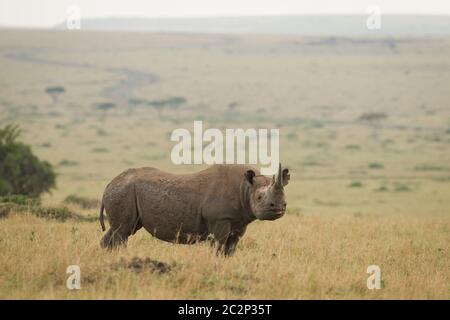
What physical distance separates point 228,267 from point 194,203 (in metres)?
1.58

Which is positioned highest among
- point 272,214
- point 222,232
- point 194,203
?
point 194,203

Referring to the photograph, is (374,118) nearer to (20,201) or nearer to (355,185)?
(355,185)

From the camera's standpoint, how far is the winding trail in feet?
334

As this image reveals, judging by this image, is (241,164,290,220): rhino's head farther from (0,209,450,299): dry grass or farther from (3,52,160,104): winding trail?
(3,52,160,104): winding trail

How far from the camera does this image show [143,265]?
9.92m

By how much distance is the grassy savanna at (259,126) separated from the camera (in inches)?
393

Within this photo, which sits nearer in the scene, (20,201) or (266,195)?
(266,195)

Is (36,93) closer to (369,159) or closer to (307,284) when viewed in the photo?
(369,159)

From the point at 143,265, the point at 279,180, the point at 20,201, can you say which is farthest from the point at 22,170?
the point at 143,265

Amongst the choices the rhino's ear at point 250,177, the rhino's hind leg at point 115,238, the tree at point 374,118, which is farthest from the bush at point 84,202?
the tree at point 374,118

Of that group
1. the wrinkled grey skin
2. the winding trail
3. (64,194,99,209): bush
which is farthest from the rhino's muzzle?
the winding trail

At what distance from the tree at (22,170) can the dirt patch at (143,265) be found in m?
21.2
